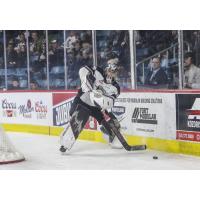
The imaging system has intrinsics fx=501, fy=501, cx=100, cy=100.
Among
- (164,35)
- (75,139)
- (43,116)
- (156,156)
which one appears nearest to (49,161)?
(75,139)

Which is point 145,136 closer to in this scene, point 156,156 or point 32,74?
Answer: point 156,156

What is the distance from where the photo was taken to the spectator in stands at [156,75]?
821cm

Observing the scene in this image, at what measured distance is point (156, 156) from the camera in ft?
20.8

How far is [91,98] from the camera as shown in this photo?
21.5 feet

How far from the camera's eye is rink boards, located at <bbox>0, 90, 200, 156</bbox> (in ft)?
20.9

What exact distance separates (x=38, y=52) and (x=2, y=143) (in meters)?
3.23

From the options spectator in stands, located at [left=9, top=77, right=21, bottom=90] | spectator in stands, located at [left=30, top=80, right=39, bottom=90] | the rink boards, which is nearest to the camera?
the rink boards

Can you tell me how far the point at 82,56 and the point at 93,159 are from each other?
270 cm

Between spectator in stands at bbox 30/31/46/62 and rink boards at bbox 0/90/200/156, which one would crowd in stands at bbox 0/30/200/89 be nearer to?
spectator in stands at bbox 30/31/46/62

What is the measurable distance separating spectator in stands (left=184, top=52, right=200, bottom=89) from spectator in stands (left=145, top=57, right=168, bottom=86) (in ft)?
1.19

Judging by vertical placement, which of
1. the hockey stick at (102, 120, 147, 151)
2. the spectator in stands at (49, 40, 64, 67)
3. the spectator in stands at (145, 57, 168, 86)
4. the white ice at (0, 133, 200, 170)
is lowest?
the white ice at (0, 133, 200, 170)

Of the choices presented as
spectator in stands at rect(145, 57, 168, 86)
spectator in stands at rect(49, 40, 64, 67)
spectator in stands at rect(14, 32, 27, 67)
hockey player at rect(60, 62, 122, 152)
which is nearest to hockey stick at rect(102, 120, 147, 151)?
hockey player at rect(60, 62, 122, 152)

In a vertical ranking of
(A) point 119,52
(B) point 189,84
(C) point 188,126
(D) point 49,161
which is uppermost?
(A) point 119,52

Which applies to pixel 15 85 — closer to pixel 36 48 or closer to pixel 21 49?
pixel 21 49
